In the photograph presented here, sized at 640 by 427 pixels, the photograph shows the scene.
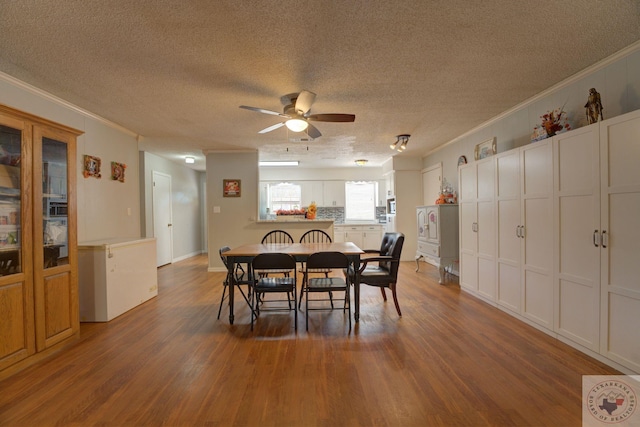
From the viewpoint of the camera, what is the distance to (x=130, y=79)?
2639mm

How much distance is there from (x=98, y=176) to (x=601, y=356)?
216 inches

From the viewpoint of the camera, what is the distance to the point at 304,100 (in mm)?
2736

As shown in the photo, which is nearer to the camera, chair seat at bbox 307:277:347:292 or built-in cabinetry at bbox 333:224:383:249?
chair seat at bbox 307:277:347:292

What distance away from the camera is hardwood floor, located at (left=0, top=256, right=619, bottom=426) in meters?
1.64

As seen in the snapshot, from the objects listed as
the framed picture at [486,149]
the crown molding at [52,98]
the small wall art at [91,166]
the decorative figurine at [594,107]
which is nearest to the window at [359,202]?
the framed picture at [486,149]

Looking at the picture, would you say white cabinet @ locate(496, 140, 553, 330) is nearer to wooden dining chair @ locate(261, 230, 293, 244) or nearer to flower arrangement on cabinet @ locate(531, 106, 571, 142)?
flower arrangement on cabinet @ locate(531, 106, 571, 142)

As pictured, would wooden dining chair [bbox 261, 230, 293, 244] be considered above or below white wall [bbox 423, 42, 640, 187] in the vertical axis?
below

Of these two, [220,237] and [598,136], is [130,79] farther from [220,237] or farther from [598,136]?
[598,136]

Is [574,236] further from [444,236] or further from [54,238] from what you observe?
[54,238]

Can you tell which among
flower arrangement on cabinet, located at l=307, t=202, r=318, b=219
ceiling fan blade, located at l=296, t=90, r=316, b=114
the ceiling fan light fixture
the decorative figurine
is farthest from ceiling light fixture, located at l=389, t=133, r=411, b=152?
the decorative figurine

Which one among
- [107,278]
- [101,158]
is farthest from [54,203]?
[101,158]

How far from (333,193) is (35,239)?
6238 mm
